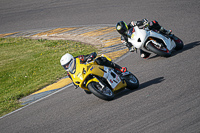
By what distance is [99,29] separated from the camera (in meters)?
14.3

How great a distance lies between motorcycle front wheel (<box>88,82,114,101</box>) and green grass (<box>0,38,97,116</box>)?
10.6 feet

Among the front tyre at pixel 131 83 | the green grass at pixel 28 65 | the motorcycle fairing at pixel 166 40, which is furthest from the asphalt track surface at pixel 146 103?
the green grass at pixel 28 65

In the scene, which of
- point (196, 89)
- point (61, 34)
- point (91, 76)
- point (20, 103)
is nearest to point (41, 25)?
point (61, 34)

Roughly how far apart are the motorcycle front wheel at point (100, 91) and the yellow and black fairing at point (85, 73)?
114mm

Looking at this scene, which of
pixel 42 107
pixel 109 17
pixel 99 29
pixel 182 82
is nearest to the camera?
pixel 182 82

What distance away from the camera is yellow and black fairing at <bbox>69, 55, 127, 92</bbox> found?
Answer: 691 centimetres

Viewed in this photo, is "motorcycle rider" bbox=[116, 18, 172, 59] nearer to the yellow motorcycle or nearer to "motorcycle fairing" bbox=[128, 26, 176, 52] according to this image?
"motorcycle fairing" bbox=[128, 26, 176, 52]

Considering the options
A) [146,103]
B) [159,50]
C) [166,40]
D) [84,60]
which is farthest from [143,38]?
[146,103]

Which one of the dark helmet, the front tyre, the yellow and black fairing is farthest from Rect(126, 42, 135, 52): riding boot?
the yellow and black fairing

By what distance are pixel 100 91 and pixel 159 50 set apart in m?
2.95

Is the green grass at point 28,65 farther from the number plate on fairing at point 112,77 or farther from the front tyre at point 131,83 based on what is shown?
the front tyre at point 131,83

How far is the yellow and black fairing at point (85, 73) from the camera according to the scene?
6.91 metres

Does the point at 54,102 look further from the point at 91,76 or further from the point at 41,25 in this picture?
the point at 41,25

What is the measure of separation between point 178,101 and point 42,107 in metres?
3.83
